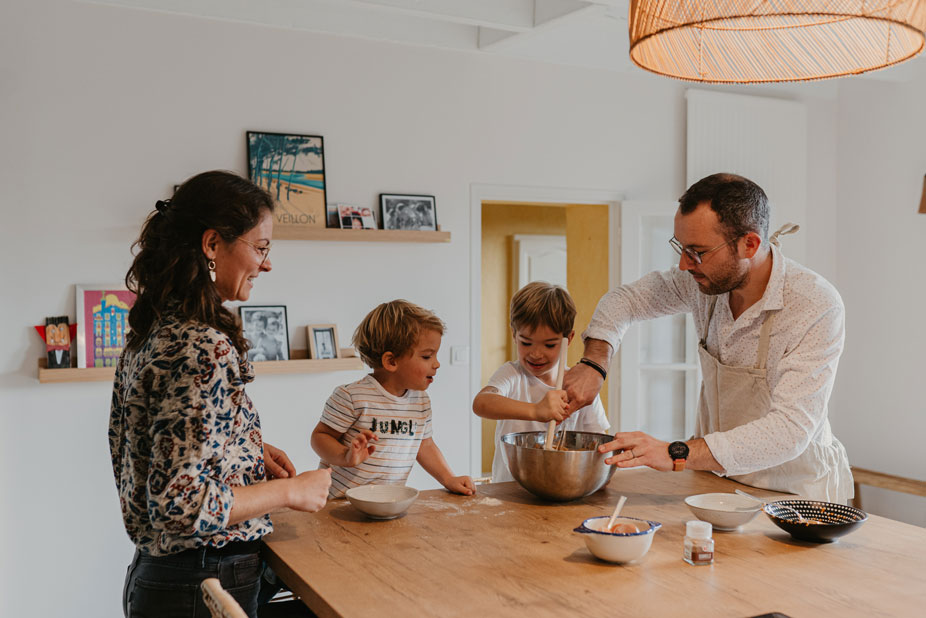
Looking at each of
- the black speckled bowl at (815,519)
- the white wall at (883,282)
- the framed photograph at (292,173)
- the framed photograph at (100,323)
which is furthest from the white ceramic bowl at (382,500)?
the white wall at (883,282)

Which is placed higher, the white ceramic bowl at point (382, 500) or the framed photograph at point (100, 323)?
the framed photograph at point (100, 323)

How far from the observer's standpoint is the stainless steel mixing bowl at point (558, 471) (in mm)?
1923

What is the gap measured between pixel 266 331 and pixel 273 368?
0.18m

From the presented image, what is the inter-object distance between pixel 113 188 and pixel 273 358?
0.99 meters

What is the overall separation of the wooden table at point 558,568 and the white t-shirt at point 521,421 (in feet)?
1.76

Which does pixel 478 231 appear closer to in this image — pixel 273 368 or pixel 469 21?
pixel 469 21

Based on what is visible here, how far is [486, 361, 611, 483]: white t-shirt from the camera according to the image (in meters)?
2.52

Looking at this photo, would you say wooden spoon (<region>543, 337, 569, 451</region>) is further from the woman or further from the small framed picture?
the small framed picture

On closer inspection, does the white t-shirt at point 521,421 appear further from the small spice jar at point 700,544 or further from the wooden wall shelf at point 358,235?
the wooden wall shelf at point 358,235

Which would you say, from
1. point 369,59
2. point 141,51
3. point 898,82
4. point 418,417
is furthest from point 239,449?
point 898,82

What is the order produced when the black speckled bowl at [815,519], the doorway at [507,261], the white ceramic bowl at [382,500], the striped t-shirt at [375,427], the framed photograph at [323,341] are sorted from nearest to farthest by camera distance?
the black speckled bowl at [815,519]
the white ceramic bowl at [382,500]
the striped t-shirt at [375,427]
the framed photograph at [323,341]
the doorway at [507,261]

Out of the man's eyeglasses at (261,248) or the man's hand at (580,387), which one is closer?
the man's eyeglasses at (261,248)

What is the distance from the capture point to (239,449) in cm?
158

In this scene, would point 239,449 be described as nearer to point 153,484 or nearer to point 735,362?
point 153,484
